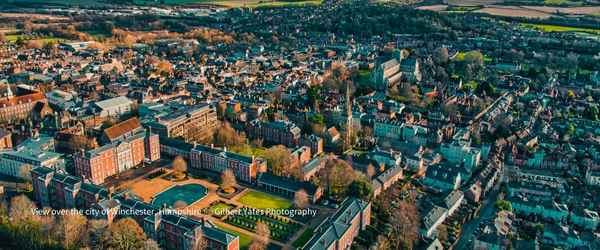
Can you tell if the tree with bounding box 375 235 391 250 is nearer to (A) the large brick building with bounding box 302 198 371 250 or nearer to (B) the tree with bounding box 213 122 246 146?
(A) the large brick building with bounding box 302 198 371 250

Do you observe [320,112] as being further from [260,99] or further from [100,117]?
[100,117]

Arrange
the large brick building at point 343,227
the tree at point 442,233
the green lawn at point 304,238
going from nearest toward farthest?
the large brick building at point 343,227, the green lawn at point 304,238, the tree at point 442,233

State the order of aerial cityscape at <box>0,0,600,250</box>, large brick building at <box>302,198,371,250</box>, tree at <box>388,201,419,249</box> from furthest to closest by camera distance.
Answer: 1. aerial cityscape at <box>0,0,600,250</box>
2. tree at <box>388,201,419,249</box>
3. large brick building at <box>302,198,371,250</box>

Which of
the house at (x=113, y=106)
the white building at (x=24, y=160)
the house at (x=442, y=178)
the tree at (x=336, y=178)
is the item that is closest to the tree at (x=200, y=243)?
the tree at (x=336, y=178)

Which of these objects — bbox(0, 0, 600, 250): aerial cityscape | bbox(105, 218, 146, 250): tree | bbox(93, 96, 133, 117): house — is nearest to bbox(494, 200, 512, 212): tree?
bbox(0, 0, 600, 250): aerial cityscape

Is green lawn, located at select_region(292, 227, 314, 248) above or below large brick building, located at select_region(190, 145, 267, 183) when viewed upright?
below

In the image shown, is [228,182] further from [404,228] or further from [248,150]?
[404,228]

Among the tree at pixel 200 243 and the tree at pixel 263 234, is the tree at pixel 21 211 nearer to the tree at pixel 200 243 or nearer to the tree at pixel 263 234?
the tree at pixel 200 243

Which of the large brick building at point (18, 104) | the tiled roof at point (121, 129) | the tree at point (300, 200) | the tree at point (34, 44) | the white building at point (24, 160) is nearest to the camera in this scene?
the tree at point (300, 200)
